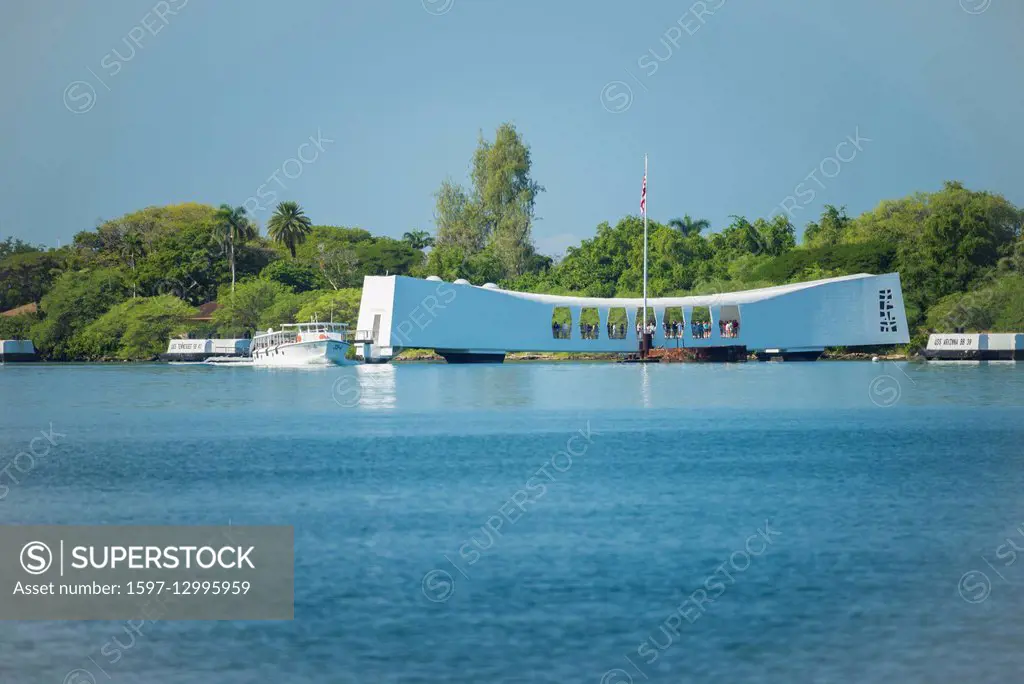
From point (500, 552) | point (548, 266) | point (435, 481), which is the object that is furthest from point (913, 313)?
point (500, 552)

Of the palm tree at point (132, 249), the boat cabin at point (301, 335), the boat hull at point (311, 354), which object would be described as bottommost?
the boat hull at point (311, 354)

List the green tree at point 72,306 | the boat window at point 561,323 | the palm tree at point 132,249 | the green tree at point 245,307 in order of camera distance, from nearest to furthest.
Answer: the boat window at point 561,323 < the green tree at point 245,307 < the green tree at point 72,306 < the palm tree at point 132,249

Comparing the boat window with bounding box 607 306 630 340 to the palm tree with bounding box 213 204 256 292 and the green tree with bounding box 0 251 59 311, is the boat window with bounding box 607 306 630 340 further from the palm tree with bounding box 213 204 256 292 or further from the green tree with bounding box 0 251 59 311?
the green tree with bounding box 0 251 59 311

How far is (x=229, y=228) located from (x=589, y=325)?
3293 cm

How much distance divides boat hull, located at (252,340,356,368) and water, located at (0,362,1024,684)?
2791 centimetres

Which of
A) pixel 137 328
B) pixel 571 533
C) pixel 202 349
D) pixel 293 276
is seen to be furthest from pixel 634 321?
pixel 571 533

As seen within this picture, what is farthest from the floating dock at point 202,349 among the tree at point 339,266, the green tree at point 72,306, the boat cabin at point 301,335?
the tree at point 339,266

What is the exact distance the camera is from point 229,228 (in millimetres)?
91562

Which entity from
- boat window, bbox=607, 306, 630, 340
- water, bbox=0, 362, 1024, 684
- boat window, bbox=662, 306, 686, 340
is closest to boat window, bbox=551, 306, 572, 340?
boat window, bbox=607, 306, 630, 340

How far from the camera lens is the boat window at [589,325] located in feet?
227

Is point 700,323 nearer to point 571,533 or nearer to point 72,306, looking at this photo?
point 72,306

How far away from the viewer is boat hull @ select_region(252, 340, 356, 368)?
63312 millimetres

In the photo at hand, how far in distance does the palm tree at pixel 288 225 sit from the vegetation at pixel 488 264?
114 mm

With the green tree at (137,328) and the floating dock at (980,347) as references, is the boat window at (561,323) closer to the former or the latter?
the floating dock at (980,347)
